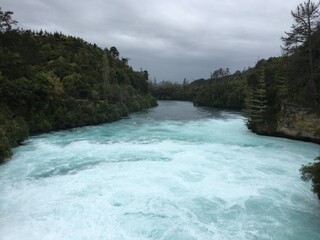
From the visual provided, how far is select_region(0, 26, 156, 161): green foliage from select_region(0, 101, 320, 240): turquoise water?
525 centimetres

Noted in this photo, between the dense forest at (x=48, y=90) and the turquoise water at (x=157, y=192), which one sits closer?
the turquoise water at (x=157, y=192)

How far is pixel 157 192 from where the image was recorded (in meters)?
16.1

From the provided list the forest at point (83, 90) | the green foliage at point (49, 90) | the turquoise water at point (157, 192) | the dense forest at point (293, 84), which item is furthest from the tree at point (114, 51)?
the turquoise water at point (157, 192)

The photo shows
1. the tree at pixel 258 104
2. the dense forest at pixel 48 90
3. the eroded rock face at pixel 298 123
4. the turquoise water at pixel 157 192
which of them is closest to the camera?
the turquoise water at pixel 157 192

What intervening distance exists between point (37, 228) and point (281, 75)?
101ft

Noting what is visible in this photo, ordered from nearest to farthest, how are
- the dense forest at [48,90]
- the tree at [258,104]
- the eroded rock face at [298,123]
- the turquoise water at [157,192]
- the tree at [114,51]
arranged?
the turquoise water at [157,192]
the eroded rock face at [298,123]
the dense forest at [48,90]
the tree at [258,104]
the tree at [114,51]

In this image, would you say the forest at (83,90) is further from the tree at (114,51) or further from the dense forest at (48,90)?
the tree at (114,51)

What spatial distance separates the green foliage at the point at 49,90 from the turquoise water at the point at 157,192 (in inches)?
207

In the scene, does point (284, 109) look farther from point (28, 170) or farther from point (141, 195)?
point (28, 170)

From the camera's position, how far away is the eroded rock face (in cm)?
2861

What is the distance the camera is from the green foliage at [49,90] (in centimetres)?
3043

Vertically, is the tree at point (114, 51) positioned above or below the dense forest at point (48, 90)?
above

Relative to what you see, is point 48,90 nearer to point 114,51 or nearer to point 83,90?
point 83,90

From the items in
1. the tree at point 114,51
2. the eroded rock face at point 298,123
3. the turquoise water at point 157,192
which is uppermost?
the tree at point 114,51
